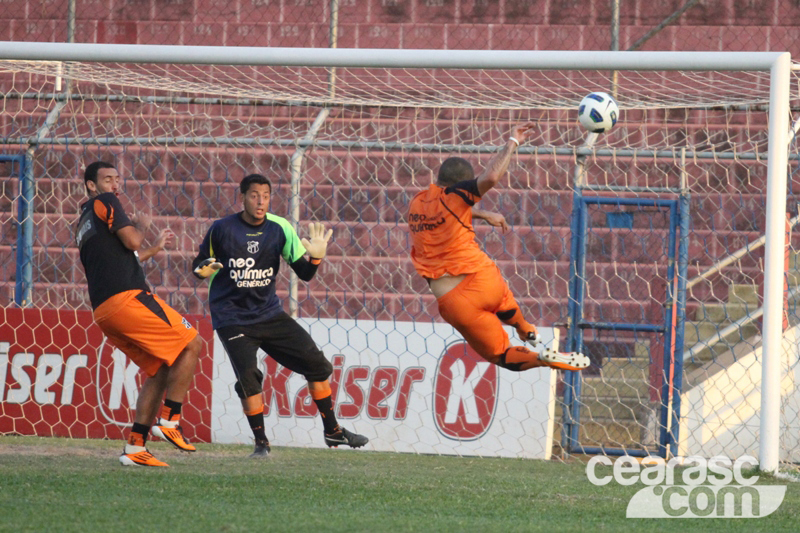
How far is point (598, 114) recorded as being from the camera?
557cm

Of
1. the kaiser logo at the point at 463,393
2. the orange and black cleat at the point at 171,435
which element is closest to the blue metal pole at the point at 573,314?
the kaiser logo at the point at 463,393

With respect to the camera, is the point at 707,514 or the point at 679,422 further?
the point at 679,422

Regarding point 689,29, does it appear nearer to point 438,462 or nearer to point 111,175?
point 438,462

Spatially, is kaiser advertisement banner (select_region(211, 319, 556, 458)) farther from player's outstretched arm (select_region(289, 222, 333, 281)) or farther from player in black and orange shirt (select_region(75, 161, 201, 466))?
player in black and orange shirt (select_region(75, 161, 201, 466))

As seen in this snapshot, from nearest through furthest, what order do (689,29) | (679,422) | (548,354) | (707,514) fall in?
(707,514), (548,354), (679,422), (689,29)

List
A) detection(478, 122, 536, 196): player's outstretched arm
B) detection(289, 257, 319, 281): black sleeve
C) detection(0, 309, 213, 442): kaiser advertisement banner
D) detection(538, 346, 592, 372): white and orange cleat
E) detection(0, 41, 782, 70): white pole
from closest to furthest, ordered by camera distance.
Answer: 1. detection(478, 122, 536, 196): player's outstretched arm
2. detection(538, 346, 592, 372): white and orange cleat
3. detection(0, 41, 782, 70): white pole
4. detection(289, 257, 319, 281): black sleeve
5. detection(0, 309, 213, 442): kaiser advertisement banner

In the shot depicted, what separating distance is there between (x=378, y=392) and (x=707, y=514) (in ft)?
9.97

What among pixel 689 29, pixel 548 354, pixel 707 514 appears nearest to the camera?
pixel 707 514

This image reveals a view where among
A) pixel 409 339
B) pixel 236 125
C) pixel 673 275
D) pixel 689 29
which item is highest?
pixel 689 29

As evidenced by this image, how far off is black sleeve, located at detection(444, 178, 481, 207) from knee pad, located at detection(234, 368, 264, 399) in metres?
1.63

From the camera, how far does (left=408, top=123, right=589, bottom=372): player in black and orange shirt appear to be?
557 centimetres

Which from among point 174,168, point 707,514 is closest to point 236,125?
point 174,168

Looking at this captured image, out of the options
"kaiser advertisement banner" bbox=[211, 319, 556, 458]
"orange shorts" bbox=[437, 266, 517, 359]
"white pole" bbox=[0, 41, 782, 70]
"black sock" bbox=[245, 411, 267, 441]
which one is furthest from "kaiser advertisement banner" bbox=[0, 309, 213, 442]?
"orange shorts" bbox=[437, 266, 517, 359]

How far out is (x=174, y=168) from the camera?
9922 mm
